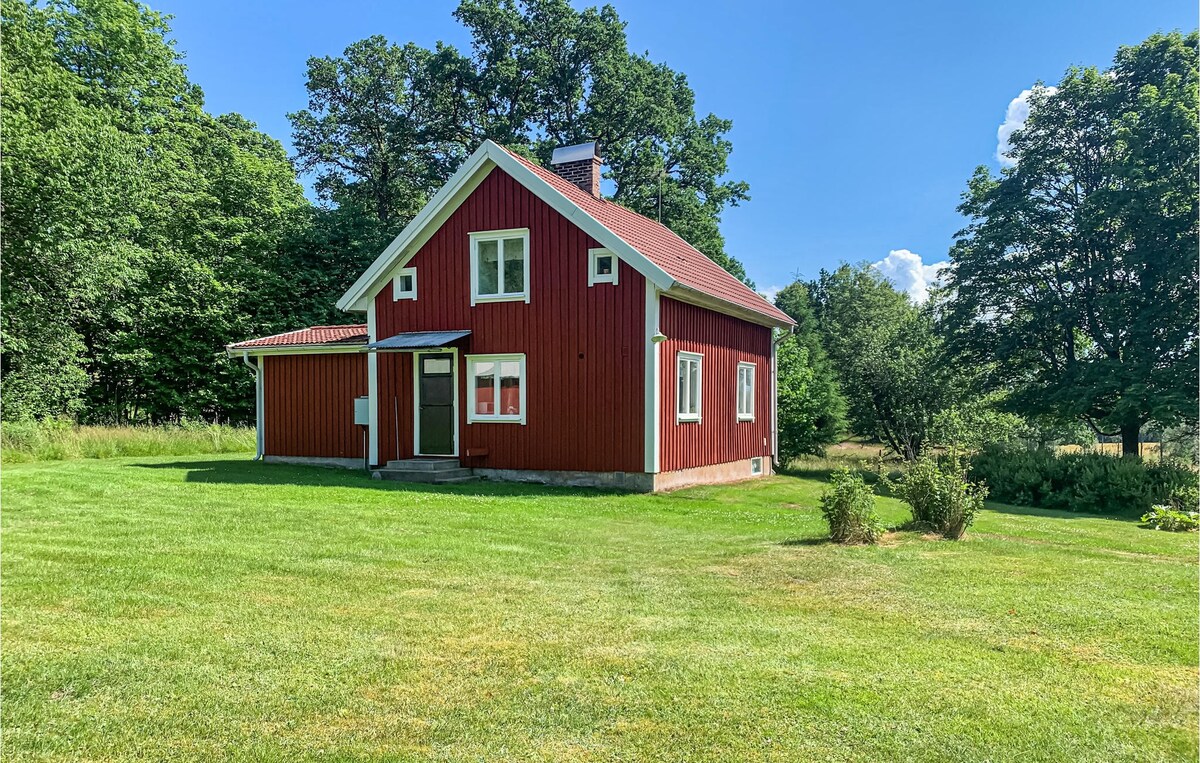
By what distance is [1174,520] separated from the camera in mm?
11352

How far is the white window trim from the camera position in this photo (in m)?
18.3

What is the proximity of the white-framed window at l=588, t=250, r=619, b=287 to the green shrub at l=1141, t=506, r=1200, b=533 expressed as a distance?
29.8ft

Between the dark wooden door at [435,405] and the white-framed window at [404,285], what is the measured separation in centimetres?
Answer: 133

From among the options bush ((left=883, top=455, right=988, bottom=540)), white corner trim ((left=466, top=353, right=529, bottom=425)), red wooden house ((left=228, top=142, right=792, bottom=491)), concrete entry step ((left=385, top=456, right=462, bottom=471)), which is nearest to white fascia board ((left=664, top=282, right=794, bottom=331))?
red wooden house ((left=228, top=142, right=792, bottom=491))

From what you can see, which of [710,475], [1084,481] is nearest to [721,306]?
[710,475]

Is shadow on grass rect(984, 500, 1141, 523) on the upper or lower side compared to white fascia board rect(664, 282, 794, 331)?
lower

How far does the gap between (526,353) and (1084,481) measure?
13286mm

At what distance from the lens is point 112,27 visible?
2708 cm

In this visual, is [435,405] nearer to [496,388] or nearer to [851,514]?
[496,388]

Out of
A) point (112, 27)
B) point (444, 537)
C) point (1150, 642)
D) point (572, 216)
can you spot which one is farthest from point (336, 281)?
point (1150, 642)

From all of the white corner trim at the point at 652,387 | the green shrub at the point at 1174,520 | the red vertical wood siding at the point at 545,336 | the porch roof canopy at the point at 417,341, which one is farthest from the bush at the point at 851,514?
the porch roof canopy at the point at 417,341

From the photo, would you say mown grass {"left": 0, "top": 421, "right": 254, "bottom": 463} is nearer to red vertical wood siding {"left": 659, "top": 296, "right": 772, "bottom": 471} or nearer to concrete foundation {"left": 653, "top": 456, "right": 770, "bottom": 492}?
concrete foundation {"left": 653, "top": 456, "right": 770, "bottom": 492}

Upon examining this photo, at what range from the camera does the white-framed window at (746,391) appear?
18677mm

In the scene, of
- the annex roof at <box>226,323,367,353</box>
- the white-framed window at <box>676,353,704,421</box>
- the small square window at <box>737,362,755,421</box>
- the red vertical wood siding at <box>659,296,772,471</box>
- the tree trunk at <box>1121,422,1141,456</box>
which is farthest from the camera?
the tree trunk at <box>1121,422,1141,456</box>
